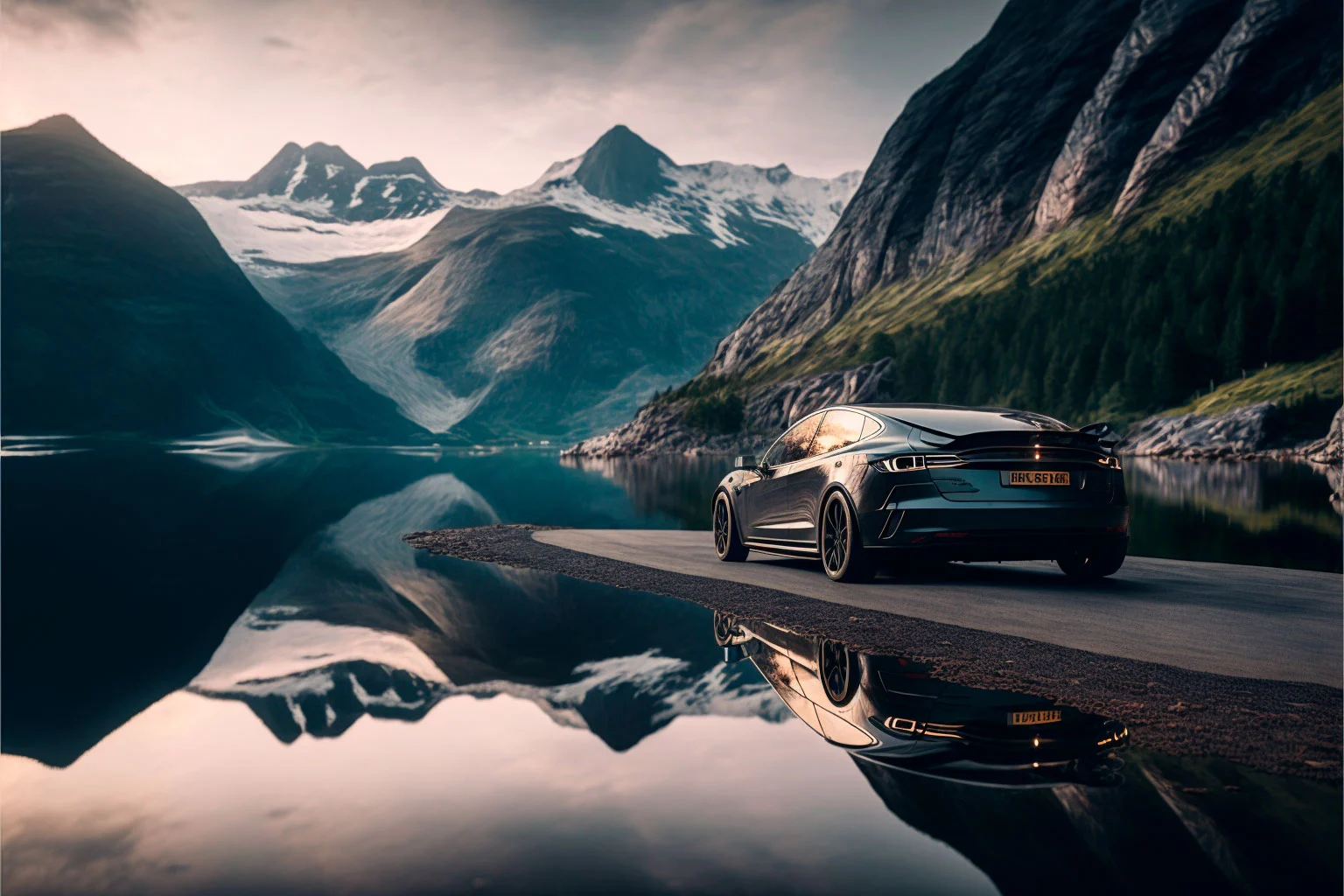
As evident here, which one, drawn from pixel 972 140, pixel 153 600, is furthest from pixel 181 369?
pixel 153 600

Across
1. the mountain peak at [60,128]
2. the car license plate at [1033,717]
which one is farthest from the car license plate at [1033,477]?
the mountain peak at [60,128]

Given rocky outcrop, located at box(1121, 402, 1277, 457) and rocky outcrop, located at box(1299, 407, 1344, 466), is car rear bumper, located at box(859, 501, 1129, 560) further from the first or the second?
rocky outcrop, located at box(1121, 402, 1277, 457)

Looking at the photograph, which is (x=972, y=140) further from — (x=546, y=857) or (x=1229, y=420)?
(x=546, y=857)

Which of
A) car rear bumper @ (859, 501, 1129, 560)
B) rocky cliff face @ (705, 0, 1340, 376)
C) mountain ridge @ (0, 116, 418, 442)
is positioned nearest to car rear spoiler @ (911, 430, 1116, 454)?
car rear bumper @ (859, 501, 1129, 560)

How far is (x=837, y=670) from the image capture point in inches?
267

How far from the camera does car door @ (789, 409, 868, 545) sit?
464 inches

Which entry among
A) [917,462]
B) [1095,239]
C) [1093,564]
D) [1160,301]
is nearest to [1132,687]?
[917,462]

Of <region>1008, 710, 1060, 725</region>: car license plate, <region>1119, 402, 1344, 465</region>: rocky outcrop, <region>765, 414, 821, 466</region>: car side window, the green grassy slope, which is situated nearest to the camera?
<region>1008, 710, 1060, 725</region>: car license plate

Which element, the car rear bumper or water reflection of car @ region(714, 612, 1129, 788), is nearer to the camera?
water reflection of car @ region(714, 612, 1129, 788)

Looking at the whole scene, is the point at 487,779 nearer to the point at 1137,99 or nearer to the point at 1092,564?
the point at 1092,564

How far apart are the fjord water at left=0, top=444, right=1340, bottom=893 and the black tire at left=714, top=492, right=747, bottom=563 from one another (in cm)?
398

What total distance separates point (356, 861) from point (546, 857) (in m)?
0.67

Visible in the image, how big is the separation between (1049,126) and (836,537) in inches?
6416

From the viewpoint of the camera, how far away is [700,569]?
1312 centimetres
